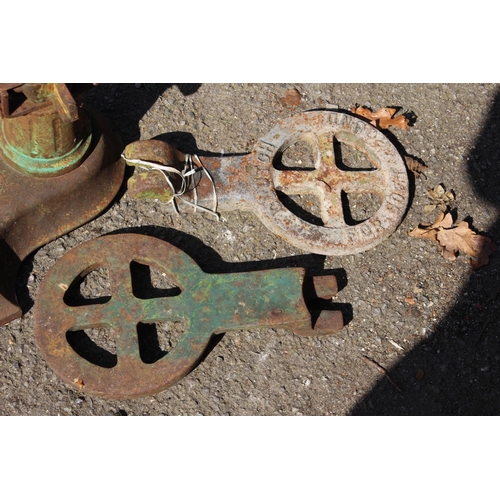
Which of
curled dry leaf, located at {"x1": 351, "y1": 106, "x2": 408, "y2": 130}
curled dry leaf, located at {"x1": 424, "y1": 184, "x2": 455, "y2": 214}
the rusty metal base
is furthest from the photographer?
curled dry leaf, located at {"x1": 351, "y1": 106, "x2": 408, "y2": 130}

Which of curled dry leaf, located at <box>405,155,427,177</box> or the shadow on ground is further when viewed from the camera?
curled dry leaf, located at <box>405,155,427,177</box>

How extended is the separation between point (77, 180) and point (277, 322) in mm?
1293

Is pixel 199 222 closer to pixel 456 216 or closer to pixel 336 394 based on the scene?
pixel 336 394

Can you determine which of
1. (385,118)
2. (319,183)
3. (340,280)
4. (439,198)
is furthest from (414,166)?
(340,280)

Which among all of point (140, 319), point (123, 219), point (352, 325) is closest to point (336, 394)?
point (352, 325)

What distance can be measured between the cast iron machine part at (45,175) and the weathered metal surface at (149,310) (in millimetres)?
242

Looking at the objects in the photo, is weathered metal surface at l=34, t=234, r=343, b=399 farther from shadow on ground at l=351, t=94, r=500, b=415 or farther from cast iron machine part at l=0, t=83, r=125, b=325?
shadow on ground at l=351, t=94, r=500, b=415

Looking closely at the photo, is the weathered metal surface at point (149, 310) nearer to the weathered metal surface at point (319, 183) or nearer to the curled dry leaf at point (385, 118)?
the weathered metal surface at point (319, 183)

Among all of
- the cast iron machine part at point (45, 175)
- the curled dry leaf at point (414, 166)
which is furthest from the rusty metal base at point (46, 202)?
the curled dry leaf at point (414, 166)

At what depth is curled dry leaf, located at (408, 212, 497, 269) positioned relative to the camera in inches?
121

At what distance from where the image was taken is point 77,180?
289cm

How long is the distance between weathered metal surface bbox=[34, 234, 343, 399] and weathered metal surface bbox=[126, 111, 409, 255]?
0.31 m

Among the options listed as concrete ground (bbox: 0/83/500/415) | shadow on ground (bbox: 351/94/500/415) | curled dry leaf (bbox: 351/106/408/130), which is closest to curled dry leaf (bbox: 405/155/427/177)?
concrete ground (bbox: 0/83/500/415)

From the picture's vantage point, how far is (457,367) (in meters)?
2.89
